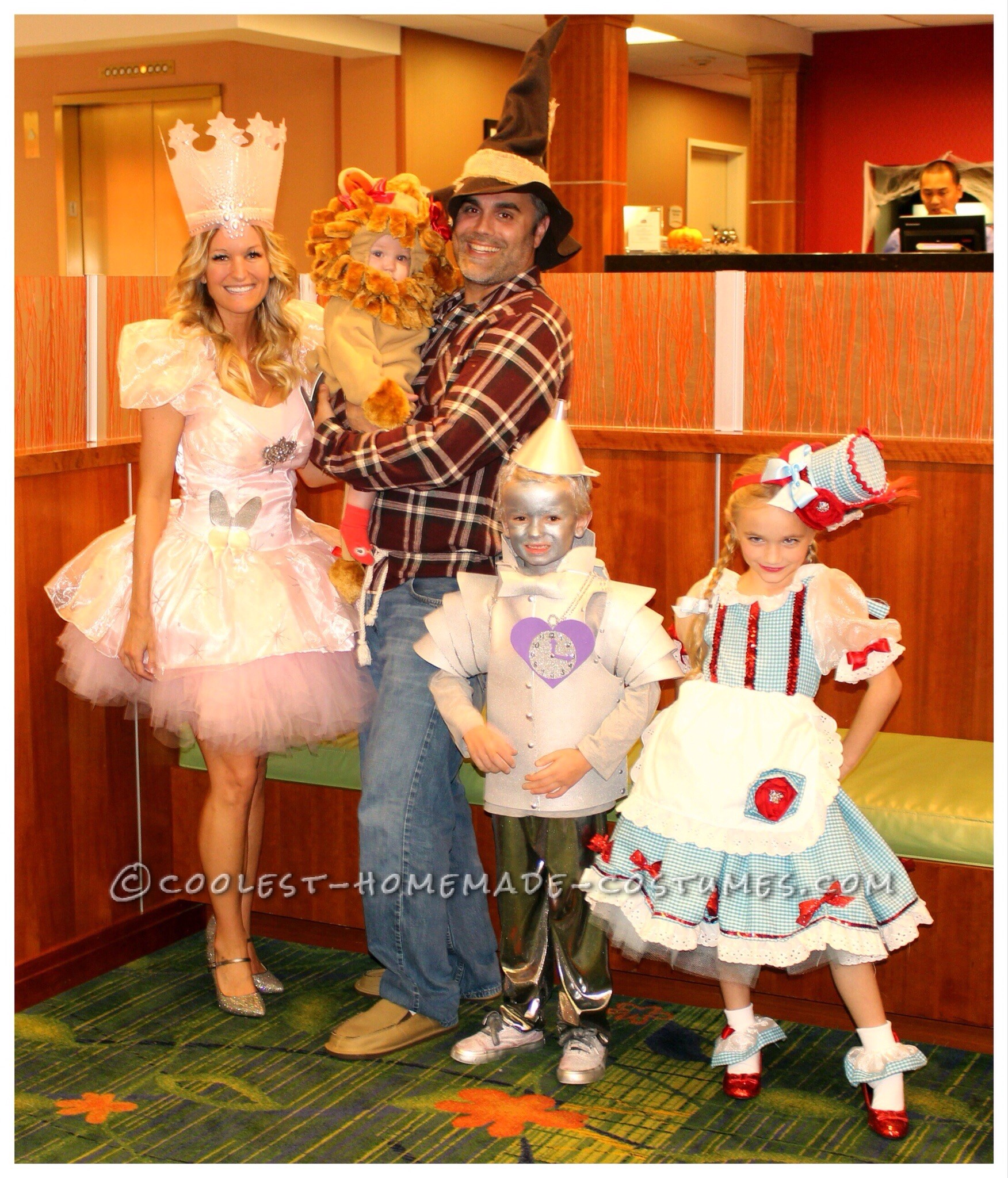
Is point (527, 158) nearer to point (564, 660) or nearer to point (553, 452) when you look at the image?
point (553, 452)

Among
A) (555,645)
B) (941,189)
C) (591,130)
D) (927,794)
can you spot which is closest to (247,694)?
(555,645)

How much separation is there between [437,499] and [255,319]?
24.9 inches

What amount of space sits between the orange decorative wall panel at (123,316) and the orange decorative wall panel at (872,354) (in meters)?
1.41

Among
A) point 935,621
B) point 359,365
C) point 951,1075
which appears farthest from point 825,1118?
point 359,365

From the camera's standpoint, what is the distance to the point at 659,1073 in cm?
268

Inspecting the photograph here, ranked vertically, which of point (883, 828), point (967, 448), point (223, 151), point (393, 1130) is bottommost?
point (393, 1130)

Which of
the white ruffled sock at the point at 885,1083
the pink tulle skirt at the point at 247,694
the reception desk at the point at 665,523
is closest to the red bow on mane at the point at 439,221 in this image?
the reception desk at the point at 665,523

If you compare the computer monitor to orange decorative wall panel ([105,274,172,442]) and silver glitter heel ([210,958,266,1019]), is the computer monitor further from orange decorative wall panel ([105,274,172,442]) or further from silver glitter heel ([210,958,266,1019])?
silver glitter heel ([210,958,266,1019])

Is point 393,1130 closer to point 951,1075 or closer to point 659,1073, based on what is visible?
point 659,1073

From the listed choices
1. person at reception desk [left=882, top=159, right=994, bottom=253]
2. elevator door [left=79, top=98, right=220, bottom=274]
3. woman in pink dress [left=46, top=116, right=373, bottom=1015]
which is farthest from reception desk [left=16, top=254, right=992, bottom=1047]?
elevator door [left=79, top=98, right=220, bottom=274]

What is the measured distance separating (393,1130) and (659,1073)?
0.54 m

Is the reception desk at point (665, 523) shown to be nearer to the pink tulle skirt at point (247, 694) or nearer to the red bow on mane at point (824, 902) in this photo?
the pink tulle skirt at point (247, 694)

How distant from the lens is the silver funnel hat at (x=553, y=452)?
2473 mm

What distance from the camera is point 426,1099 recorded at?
2.58 meters
